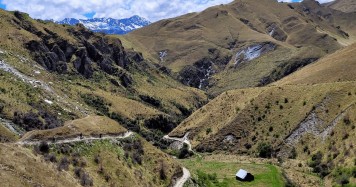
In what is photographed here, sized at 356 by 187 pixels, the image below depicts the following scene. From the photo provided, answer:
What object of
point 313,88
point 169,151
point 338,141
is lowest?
point 169,151

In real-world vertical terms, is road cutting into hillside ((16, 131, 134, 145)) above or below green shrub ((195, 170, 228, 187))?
above

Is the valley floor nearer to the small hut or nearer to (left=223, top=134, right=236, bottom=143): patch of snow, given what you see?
the small hut

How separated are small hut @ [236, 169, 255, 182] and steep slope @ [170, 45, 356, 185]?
14.1 metres

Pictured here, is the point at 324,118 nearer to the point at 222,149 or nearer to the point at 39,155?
the point at 222,149

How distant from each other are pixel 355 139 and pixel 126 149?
46.9 metres

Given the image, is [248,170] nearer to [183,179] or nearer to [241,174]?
[241,174]

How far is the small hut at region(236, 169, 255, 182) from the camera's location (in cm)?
8001

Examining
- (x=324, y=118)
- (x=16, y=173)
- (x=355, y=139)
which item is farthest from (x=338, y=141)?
(x=16, y=173)

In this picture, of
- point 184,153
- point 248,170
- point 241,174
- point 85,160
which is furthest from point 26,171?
point 184,153

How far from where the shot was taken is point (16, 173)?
41156mm

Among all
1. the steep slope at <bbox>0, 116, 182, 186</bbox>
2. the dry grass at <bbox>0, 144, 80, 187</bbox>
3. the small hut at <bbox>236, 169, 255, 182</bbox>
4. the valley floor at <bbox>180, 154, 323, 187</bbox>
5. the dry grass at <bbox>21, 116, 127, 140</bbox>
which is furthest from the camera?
the small hut at <bbox>236, 169, 255, 182</bbox>

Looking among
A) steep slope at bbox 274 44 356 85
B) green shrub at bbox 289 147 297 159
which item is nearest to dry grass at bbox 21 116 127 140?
green shrub at bbox 289 147 297 159

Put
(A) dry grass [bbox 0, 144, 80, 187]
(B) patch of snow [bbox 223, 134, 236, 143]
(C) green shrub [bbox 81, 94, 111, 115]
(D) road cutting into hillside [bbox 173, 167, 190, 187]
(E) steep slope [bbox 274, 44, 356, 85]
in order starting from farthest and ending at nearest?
1. (C) green shrub [bbox 81, 94, 111, 115]
2. (E) steep slope [bbox 274, 44, 356, 85]
3. (B) patch of snow [bbox 223, 134, 236, 143]
4. (D) road cutting into hillside [bbox 173, 167, 190, 187]
5. (A) dry grass [bbox 0, 144, 80, 187]

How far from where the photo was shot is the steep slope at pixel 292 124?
3666 inches
